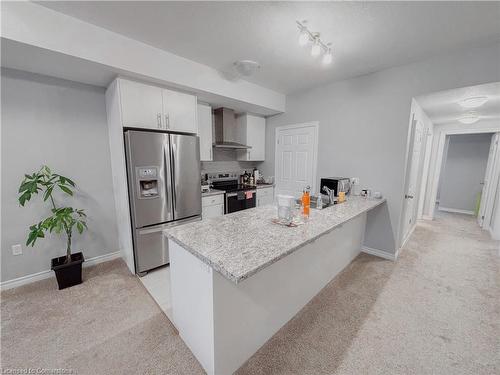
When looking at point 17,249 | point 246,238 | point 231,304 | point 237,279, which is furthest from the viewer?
point 17,249

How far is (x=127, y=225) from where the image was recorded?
244 cm

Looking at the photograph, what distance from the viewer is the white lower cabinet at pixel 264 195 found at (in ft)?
12.8

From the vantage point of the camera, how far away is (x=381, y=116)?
276 centimetres

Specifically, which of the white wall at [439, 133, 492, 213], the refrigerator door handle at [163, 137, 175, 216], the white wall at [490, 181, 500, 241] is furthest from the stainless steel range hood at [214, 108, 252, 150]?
the white wall at [439, 133, 492, 213]

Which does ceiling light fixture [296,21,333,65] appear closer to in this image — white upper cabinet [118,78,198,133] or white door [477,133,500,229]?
white upper cabinet [118,78,198,133]

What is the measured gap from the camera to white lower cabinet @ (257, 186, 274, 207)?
3.90 metres

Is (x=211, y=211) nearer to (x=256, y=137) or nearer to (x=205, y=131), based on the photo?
(x=205, y=131)

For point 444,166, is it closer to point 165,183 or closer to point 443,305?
point 443,305

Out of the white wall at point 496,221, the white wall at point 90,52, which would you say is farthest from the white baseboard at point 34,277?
the white wall at point 496,221

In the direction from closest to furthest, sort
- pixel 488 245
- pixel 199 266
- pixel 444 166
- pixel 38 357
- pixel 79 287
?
pixel 199 266 → pixel 38 357 → pixel 79 287 → pixel 488 245 → pixel 444 166

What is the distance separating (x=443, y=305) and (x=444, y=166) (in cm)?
574

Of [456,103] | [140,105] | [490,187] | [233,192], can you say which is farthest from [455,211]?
[140,105]

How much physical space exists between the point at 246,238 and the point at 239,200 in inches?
84.7

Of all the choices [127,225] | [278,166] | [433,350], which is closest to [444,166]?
[278,166]
